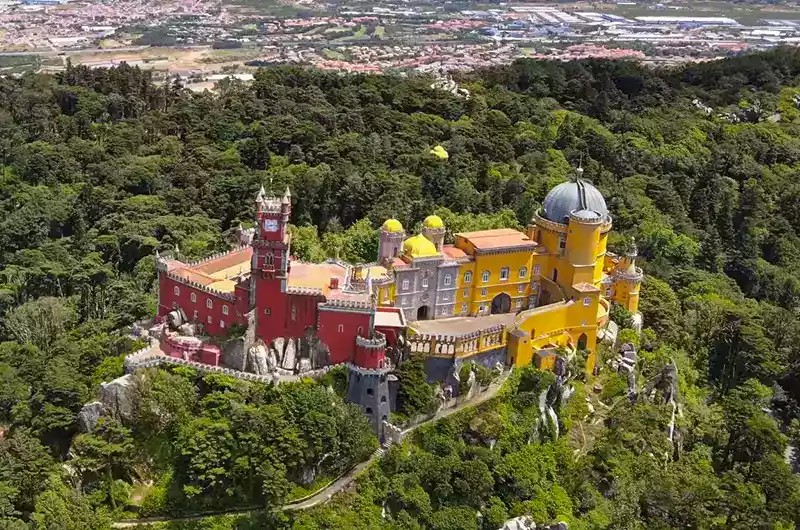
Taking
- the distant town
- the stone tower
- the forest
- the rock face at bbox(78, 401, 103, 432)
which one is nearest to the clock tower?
the forest

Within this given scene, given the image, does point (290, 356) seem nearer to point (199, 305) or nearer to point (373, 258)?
point (199, 305)

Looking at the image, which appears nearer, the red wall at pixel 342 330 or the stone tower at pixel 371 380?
the stone tower at pixel 371 380

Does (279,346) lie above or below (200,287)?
below

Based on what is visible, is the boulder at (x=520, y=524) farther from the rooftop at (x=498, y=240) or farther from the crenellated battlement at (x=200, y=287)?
the crenellated battlement at (x=200, y=287)

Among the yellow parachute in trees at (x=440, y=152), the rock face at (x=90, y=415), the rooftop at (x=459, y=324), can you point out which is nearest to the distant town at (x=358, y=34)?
the yellow parachute in trees at (x=440, y=152)

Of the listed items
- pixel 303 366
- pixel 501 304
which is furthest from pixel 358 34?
pixel 303 366

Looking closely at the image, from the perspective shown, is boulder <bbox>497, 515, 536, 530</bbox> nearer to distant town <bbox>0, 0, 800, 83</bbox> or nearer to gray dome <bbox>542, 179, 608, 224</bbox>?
gray dome <bbox>542, 179, 608, 224</bbox>
